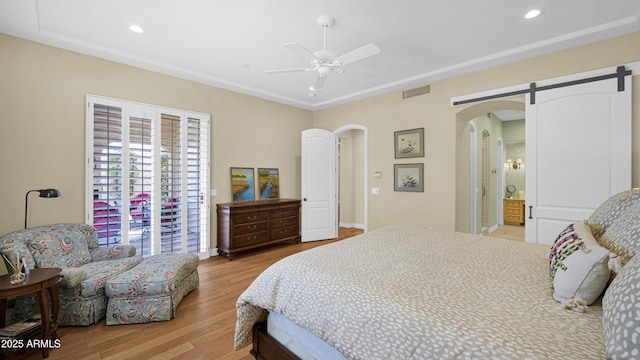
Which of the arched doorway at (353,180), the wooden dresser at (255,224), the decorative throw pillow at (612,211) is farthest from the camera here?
the arched doorway at (353,180)

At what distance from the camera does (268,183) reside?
5281 millimetres

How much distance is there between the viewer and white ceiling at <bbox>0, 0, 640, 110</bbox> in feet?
8.15

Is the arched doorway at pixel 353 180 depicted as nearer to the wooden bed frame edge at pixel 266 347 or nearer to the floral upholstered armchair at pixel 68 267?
the floral upholstered armchair at pixel 68 267

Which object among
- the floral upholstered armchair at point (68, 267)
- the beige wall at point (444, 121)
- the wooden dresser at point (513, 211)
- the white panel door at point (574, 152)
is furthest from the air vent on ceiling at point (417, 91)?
the wooden dresser at point (513, 211)

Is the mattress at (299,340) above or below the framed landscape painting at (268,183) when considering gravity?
below

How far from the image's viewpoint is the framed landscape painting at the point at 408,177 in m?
4.44

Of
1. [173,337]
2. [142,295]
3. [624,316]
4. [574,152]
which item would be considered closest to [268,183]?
[142,295]

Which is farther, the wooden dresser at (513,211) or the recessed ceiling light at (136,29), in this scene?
the wooden dresser at (513,211)

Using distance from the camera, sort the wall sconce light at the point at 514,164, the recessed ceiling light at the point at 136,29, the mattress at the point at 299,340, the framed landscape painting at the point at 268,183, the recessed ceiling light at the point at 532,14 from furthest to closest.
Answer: the wall sconce light at the point at 514,164
the framed landscape painting at the point at 268,183
the recessed ceiling light at the point at 136,29
the recessed ceiling light at the point at 532,14
the mattress at the point at 299,340

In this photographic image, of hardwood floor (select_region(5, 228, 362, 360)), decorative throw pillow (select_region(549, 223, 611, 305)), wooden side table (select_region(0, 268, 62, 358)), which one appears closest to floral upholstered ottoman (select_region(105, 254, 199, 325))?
hardwood floor (select_region(5, 228, 362, 360))

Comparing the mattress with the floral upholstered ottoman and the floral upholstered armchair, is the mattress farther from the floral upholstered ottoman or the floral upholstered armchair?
the floral upholstered armchair

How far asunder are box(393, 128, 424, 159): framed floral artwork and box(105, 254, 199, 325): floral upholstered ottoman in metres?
3.76

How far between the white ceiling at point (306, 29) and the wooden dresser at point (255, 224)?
2.20 metres

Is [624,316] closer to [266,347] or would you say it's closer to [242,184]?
[266,347]
